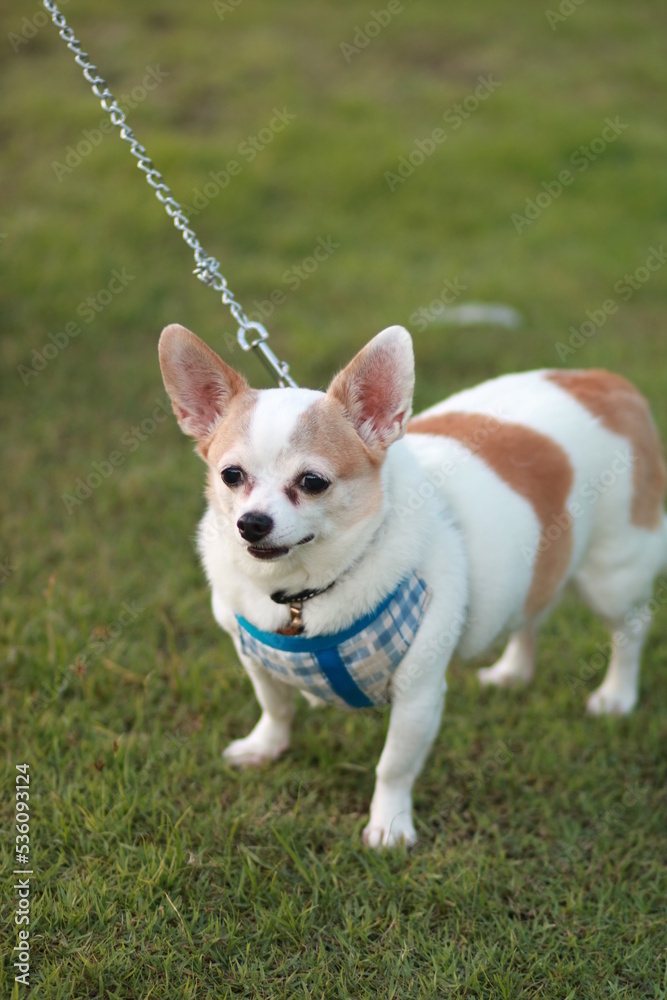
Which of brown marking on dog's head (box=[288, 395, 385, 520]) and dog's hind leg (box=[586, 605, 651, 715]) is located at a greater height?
brown marking on dog's head (box=[288, 395, 385, 520])

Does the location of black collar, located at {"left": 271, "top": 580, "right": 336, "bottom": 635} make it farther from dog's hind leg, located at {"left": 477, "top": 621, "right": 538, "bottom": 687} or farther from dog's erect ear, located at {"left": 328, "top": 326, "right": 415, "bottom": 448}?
dog's hind leg, located at {"left": 477, "top": 621, "right": 538, "bottom": 687}

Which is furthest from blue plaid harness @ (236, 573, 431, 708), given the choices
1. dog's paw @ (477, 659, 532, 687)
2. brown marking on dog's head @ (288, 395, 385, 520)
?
dog's paw @ (477, 659, 532, 687)

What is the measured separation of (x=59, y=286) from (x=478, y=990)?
4779 mm

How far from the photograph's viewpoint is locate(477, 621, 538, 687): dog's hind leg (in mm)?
Result: 3463

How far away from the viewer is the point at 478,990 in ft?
7.44

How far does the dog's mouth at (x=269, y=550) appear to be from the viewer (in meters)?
2.21

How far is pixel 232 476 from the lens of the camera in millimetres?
2312

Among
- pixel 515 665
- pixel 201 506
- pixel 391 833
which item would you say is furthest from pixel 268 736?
pixel 201 506

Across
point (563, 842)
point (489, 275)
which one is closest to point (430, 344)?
point (489, 275)

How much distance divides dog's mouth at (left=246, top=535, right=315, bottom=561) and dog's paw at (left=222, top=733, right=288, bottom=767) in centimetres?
99

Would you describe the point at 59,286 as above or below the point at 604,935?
below

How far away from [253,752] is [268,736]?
8 cm

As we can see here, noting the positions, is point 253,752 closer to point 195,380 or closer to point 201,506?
point 195,380

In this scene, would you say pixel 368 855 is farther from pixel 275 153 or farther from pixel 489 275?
pixel 275 153
